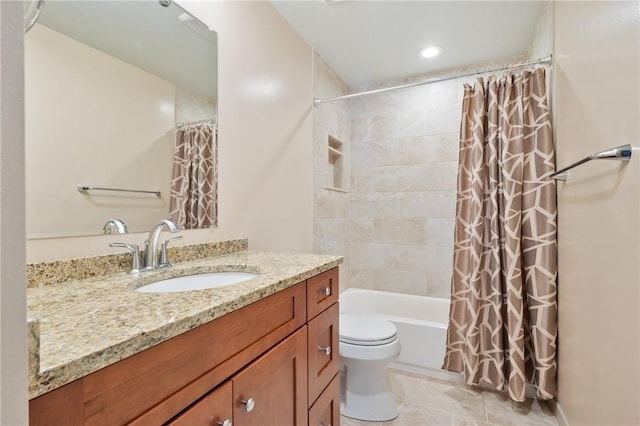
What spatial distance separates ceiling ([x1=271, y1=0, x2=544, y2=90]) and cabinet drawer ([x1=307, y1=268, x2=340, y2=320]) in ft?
5.29

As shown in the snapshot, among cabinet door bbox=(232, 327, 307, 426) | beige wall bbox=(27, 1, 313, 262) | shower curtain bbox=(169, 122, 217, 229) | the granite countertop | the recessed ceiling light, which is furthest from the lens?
the recessed ceiling light

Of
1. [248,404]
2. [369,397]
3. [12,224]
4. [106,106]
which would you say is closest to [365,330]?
[369,397]

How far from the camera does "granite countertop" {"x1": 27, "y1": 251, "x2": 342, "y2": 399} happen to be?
0.42 meters

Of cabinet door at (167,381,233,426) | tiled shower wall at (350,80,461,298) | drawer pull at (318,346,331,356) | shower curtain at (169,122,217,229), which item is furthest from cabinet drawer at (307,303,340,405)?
tiled shower wall at (350,80,461,298)

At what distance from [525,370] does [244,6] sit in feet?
8.41

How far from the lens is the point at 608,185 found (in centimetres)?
A: 100

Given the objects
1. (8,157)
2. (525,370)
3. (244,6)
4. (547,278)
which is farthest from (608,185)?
(244,6)

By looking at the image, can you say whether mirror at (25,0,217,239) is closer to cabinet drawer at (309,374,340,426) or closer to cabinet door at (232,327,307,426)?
cabinet door at (232,327,307,426)

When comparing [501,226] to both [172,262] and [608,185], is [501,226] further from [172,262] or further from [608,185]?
[172,262]

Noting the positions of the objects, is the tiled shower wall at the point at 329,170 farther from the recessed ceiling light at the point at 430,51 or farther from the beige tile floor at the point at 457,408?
the beige tile floor at the point at 457,408

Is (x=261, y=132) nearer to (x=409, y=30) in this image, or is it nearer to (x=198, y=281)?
(x=198, y=281)

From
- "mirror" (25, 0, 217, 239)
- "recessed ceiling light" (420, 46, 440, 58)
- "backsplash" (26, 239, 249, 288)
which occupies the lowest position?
"backsplash" (26, 239, 249, 288)

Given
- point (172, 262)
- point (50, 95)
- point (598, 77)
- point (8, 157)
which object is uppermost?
point (598, 77)

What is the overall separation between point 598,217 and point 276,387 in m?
1.23
